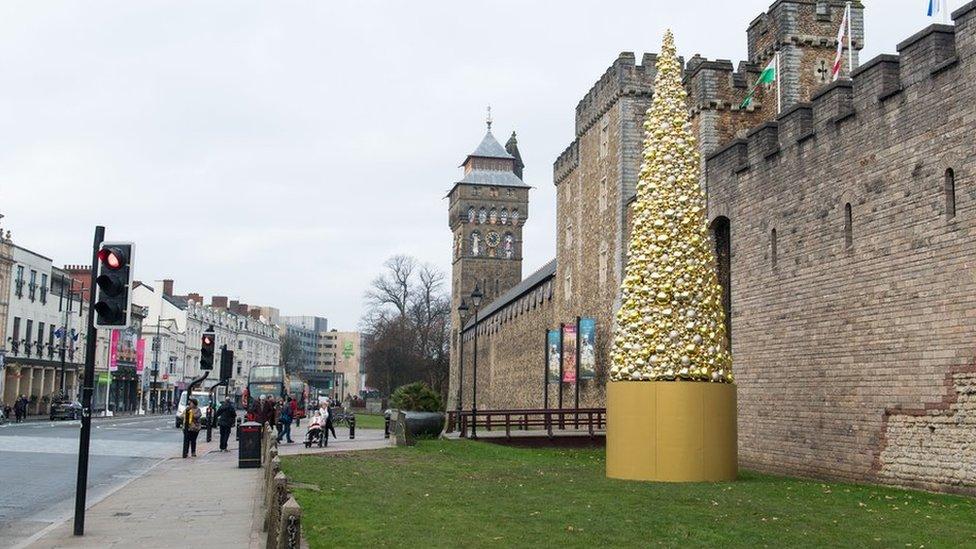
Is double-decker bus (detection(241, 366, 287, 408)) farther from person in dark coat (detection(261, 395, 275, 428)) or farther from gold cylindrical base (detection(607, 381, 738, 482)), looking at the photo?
gold cylindrical base (detection(607, 381, 738, 482))

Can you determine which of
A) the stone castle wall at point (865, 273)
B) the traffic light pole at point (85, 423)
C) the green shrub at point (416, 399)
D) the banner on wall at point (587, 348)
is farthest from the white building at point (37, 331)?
the traffic light pole at point (85, 423)

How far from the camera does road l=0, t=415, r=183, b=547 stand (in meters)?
13.2

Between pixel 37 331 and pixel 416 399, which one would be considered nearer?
pixel 416 399

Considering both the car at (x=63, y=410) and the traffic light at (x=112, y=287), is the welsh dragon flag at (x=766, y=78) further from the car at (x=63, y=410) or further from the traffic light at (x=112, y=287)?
the car at (x=63, y=410)

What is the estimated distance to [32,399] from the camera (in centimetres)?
6350

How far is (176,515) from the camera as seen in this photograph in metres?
13.1

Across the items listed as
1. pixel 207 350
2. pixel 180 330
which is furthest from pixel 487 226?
pixel 207 350

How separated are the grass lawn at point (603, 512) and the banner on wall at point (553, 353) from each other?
77.4ft

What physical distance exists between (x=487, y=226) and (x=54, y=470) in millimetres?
77337

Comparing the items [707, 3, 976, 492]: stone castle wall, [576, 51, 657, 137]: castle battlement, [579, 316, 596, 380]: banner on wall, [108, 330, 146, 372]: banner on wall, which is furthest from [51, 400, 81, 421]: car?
[707, 3, 976, 492]: stone castle wall

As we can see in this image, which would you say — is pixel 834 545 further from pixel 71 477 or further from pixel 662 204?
pixel 71 477

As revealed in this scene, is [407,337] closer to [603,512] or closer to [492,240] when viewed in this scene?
[492,240]

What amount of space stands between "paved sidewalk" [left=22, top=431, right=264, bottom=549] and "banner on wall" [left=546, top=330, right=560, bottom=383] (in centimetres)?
2313

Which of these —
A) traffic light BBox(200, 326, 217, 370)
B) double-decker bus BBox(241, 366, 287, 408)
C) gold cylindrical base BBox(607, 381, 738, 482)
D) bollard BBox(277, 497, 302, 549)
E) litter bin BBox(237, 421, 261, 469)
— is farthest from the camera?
double-decker bus BBox(241, 366, 287, 408)
